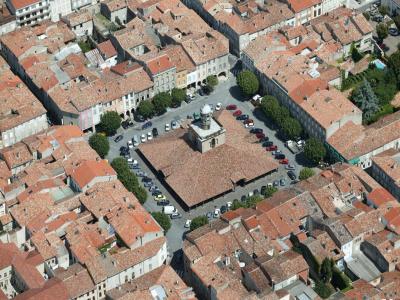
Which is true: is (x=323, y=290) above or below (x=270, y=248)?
below

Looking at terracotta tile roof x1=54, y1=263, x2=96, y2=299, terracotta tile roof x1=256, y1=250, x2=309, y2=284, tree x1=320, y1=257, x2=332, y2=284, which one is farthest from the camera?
tree x1=320, y1=257, x2=332, y2=284

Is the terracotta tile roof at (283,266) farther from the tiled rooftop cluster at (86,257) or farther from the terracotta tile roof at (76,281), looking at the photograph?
the terracotta tile roof at (76,281)

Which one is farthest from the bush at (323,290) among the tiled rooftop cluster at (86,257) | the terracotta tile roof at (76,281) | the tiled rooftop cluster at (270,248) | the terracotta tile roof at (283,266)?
the terracotta tile roof at (76,281)

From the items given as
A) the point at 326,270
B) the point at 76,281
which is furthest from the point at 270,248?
the point at 76,281

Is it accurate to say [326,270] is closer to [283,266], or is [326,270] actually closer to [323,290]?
[323,290]

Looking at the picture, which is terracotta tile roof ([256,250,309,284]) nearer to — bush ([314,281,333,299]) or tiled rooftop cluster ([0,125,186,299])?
bush ([314,281,333,299])

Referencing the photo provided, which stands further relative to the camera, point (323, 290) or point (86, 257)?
point (86, 257)

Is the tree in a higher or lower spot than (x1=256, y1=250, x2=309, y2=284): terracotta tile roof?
lower

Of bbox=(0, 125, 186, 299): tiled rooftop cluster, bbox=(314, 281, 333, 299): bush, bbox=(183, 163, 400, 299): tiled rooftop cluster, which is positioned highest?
bbox=(0, 125, 186, 299): tiled rooftop cluster

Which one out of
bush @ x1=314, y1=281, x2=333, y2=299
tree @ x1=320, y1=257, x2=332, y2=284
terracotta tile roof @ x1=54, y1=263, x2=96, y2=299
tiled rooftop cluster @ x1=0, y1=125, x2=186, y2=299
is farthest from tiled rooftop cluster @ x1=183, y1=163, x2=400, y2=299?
terracotta tile roof @ x1=54, y1=263, x2=96, y2=299

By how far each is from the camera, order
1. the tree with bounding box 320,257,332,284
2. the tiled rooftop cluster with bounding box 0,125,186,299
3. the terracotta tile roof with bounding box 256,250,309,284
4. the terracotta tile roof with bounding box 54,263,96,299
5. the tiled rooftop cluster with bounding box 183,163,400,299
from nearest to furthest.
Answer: the terracotta tile roof with bounding box 54,263,96,299
the tiled rooftop cluster with bounding box 0,125,186,299
the terracotta tile roof with bounding box 256,250,309,284
the tiled rooftop cluster with bounding box 183,163,400,299
the tree with bounding box 320,257,332,284
